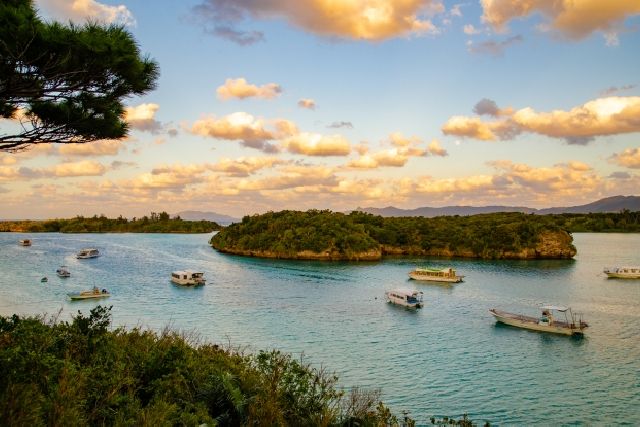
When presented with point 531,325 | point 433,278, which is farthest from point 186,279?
point 531,325

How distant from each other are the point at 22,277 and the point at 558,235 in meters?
96.3

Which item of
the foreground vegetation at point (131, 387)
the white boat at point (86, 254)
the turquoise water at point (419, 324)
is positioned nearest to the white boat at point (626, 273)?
the turquoise water at point (419, 324)

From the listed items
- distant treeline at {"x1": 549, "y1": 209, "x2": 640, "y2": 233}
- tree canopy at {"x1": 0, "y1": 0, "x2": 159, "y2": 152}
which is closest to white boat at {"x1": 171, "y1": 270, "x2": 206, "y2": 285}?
tree canopy at {"x1": 0, "y1": 0, "x2": 159, "y2": 152}

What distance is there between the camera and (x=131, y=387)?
1094cm

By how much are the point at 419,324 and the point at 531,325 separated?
907 cm

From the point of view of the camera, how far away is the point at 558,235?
93.6 m

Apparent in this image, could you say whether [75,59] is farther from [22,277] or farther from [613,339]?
[22,277]

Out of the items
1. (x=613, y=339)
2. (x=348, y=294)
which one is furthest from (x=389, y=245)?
(x=613, y=339)

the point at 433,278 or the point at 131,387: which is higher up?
the point at 131,387

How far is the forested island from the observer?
305 ft

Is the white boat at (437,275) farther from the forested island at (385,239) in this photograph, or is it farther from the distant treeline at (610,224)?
the distant treeline at (610,224)

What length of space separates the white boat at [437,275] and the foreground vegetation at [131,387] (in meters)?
52.0

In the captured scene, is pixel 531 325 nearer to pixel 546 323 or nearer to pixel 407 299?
pixel 546 323

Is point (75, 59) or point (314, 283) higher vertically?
point (75, 59)
